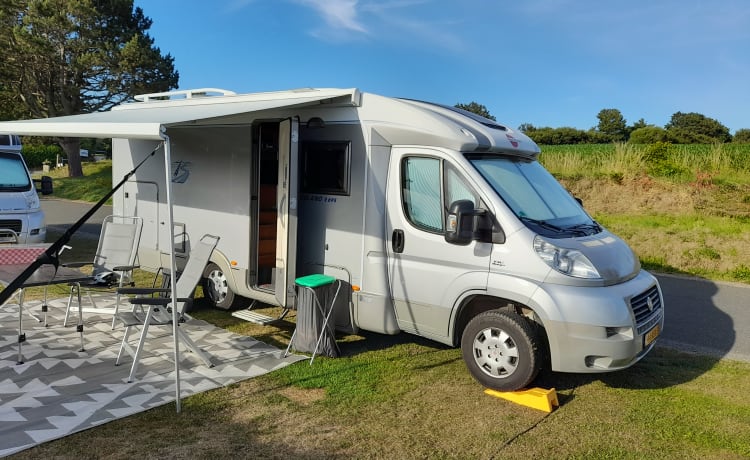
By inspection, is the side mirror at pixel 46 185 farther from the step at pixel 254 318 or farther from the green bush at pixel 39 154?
the green bush at pixel 39 154

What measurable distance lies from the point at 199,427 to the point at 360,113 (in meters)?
3.21

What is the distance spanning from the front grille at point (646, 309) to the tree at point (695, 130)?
3471cm

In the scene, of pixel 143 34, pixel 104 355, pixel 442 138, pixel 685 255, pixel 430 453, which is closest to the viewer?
pixel 430 453

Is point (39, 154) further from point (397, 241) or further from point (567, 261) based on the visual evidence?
point (567, 261)

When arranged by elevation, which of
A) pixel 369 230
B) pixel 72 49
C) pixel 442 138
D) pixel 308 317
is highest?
pixel 72 49

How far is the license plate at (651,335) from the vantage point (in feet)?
15.8

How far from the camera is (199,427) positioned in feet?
13.5

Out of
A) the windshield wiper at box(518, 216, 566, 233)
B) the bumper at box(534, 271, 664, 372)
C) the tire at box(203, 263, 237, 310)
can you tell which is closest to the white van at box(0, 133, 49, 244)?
the tire at box(203, 263, 237, 310)

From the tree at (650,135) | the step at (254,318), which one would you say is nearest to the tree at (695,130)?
the tree at (650,135)

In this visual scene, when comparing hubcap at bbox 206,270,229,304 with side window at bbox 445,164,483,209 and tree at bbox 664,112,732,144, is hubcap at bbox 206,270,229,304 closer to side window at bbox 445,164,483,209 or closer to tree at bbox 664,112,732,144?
side window at bbox 445,164,483,209

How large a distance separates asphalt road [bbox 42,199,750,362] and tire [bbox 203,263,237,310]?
16.8ft

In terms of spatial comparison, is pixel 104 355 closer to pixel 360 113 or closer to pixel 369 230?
pixel 369 230

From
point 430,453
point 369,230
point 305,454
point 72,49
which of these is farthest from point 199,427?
point 72,49

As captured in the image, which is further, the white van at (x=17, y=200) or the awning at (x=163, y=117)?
the white van at (x=17, y=200)
